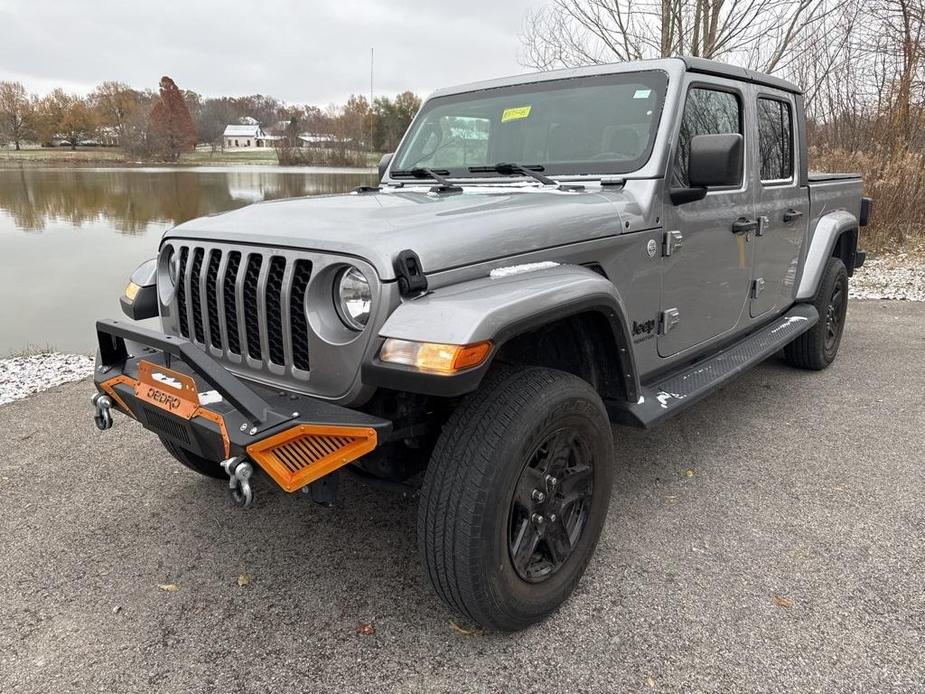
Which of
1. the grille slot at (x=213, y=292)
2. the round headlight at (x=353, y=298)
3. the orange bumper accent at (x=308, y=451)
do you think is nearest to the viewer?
the orange bumper accent at (x=308, y=451)

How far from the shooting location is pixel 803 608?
2.46 meters

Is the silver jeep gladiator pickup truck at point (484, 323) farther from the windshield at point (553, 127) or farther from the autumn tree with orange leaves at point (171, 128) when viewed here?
the autumn tree with orange leaves at point (171, 128)

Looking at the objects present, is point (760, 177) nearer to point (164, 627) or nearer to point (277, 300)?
point (277, 300)

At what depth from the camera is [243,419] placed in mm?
2072

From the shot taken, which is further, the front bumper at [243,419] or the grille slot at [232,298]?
the grille slot at [232,298]

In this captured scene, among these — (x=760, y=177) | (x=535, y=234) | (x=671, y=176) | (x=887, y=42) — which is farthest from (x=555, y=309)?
(x=887, y=42)

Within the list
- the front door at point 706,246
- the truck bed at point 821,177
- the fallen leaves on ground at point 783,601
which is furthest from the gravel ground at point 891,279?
the fallen leaves on ground at point 783,601

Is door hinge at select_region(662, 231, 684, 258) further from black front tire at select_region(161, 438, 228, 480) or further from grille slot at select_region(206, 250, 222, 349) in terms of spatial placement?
black front tire at select_region(161, 438, 228, 480)

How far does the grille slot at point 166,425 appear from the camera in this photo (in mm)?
2209

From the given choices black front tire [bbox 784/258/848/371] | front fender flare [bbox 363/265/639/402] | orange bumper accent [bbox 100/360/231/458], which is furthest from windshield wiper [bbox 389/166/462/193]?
black front tire [bbox 784/258/848/371]

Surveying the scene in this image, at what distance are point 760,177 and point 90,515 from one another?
3964 mm

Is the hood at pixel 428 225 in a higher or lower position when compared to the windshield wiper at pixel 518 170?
lower

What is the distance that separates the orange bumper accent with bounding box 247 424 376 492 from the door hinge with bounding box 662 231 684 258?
1.72m

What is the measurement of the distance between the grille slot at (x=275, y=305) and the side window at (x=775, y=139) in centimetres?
299
